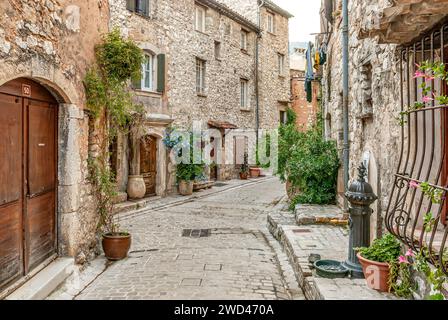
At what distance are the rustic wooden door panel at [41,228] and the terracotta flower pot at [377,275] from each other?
145 inches

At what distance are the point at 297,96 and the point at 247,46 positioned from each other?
256 inches

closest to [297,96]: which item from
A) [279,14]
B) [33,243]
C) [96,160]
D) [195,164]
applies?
[279,14]

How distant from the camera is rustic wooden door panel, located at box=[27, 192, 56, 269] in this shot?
4645mm

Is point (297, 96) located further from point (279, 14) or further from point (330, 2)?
point (330, 2)

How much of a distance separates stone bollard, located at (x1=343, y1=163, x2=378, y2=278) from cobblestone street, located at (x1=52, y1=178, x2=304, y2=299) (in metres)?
0.87

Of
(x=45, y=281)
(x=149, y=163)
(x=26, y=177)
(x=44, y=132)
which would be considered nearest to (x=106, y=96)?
(x=44, y=132)

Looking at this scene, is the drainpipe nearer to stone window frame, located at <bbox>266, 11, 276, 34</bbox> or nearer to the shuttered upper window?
the shuttered upper window

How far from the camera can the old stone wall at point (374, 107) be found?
4.43m

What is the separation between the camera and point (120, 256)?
614 centimetres

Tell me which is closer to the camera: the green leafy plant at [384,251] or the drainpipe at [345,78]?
the green leafy plant at [384,251]

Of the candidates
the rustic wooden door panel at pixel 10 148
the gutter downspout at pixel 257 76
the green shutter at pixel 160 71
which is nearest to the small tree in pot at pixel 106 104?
the rustic wooden door panel at pixel 10 148

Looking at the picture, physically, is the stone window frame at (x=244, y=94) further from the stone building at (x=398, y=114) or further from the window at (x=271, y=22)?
the stone building at (x=398, y=114)

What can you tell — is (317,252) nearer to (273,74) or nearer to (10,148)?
(10,148)

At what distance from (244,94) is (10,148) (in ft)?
54.6
